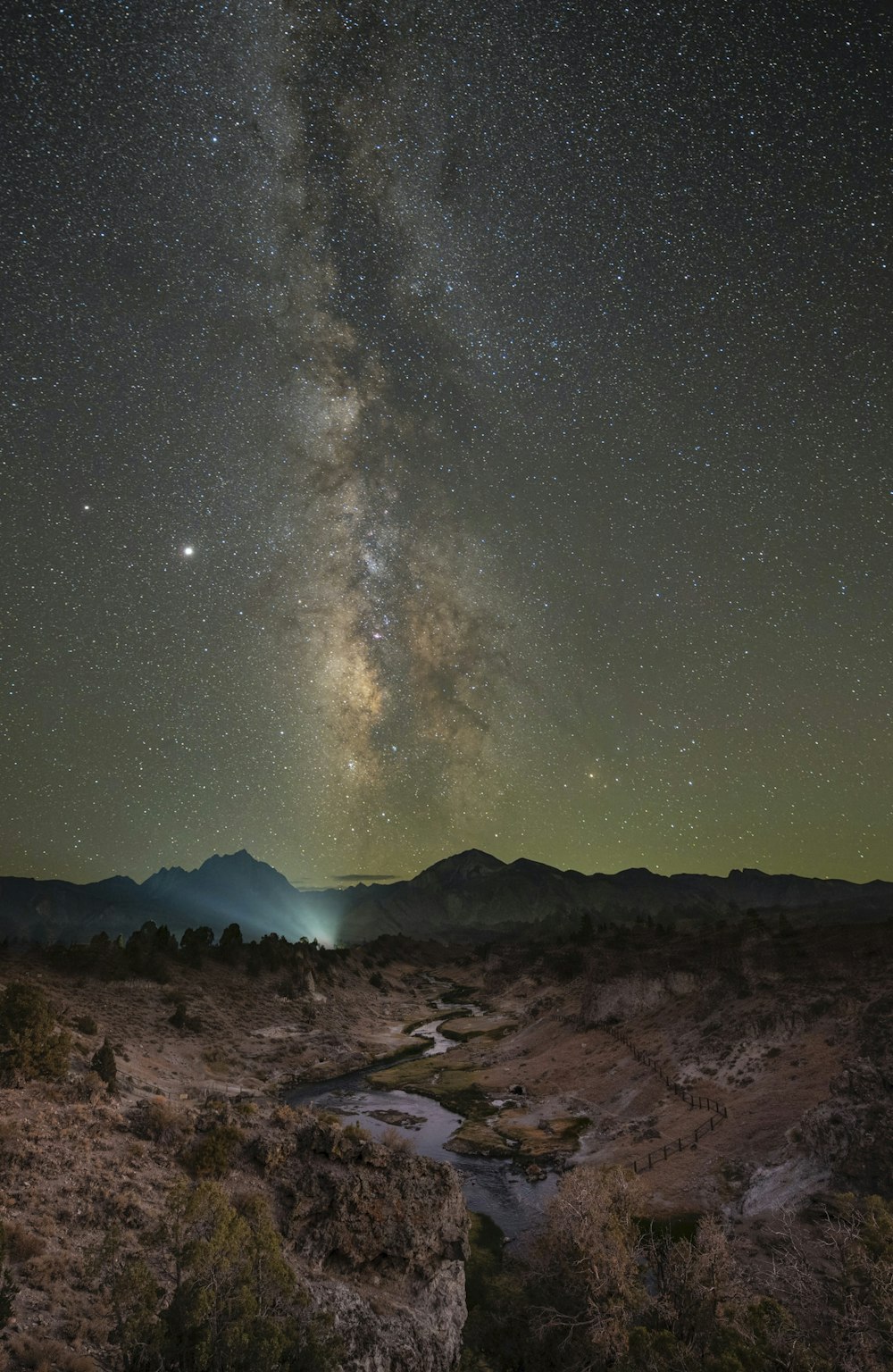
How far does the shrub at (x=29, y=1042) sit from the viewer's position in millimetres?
30344

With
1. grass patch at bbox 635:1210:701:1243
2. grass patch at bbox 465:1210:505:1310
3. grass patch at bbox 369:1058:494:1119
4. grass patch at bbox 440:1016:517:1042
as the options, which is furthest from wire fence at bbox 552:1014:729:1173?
grass patch at bbox 440:1016:517:1042

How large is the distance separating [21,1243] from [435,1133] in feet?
142

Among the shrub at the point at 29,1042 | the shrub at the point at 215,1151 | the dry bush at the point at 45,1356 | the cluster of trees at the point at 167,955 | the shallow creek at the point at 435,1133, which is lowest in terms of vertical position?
the shallow creek at the point at 435,1133

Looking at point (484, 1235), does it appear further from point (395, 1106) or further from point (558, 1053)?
point (558, 1053)

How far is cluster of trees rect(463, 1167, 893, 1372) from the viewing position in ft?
58.9

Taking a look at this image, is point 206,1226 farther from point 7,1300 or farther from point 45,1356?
point 7,1300

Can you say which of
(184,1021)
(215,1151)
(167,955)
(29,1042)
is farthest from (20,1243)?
(167,955)

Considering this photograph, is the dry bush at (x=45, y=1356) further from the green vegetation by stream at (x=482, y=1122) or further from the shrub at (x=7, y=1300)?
the green vegetation by stream at (x=482, y=1122)

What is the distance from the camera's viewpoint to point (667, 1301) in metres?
22.6

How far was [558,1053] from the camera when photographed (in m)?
74.2

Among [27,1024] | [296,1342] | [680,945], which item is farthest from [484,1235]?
[680,945]

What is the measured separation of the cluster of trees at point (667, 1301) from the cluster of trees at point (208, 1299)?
974cm

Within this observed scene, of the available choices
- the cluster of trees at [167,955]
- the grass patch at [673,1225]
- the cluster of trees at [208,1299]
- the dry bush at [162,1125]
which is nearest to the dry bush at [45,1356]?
the cluster of trees at [208,1299]

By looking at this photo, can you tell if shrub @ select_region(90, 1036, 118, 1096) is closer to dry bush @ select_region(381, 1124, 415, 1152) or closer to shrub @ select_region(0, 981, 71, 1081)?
shrub @ select_region(0, 981, 71, 1081)
